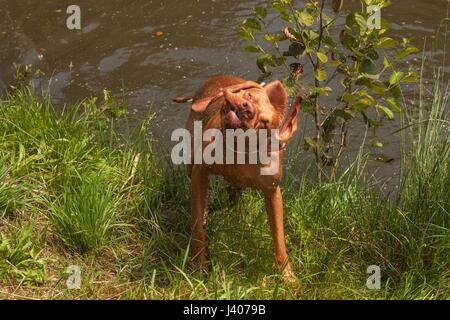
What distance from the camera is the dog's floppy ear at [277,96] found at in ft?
10.4

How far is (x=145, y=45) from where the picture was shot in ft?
21.2

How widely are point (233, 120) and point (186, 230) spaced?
4.02 feet

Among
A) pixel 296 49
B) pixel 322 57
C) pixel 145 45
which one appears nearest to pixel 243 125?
pixel 322 57

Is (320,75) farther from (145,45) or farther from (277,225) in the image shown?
(145,45)

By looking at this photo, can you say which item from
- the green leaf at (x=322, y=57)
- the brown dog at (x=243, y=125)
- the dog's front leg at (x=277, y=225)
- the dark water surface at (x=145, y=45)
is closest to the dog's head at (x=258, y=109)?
the brown dog at (x=243, y=125)

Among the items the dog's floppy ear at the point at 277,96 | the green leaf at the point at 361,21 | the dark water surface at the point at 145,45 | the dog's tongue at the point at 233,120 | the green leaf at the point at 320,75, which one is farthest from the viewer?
the dark water surface at the point at 145,45

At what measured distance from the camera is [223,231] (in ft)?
13.0

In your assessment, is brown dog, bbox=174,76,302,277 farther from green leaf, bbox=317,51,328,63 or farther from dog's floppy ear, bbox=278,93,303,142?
green leaf, bbox=317,51,328,63

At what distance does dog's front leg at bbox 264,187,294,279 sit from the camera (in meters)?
3.46

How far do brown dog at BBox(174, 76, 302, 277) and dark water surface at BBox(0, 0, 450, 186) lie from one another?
1.70 metres

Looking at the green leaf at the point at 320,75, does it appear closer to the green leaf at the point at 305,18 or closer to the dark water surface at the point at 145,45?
the green leaf at the point at 305,18

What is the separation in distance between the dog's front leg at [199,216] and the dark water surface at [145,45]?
170cm

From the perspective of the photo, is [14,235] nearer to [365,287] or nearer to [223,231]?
[223,231]
